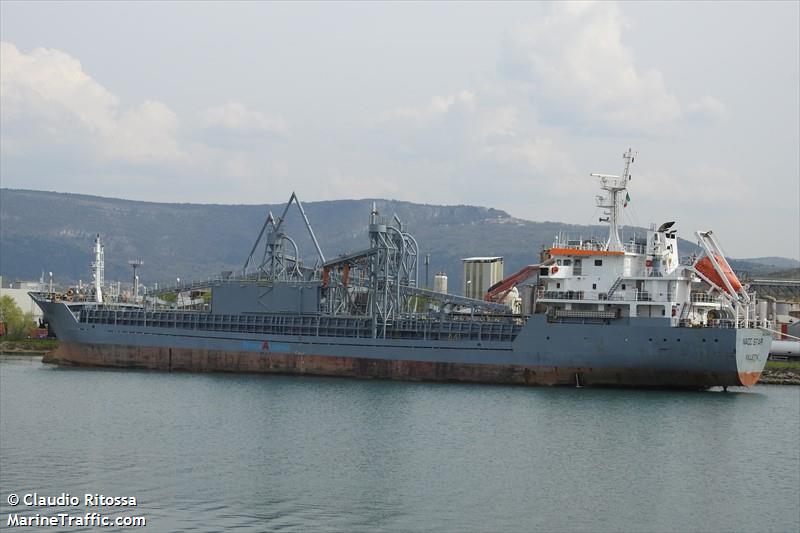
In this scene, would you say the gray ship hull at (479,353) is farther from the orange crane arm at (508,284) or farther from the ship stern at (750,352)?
the orange crane arm at (508,284)

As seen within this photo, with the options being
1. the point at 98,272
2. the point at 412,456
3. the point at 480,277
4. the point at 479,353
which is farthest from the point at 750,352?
the point at 98,272

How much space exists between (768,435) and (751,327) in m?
11.8

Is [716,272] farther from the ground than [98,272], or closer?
closer

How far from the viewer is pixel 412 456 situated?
30594 millimetres

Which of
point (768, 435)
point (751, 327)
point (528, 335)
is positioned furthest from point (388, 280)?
point (768, 435)

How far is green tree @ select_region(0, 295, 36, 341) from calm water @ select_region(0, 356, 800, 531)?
127 ft

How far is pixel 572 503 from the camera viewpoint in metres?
25.5

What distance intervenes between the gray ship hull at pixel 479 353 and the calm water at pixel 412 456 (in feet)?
4.11

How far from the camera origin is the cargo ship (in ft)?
148

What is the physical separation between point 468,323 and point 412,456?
743 inches

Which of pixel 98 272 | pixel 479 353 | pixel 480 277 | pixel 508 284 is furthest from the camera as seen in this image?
pixel 480 277

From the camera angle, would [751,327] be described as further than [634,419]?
Yes

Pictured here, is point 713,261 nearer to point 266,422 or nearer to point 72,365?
point 266,422

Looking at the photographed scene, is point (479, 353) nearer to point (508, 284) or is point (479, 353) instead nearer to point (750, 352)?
point (508, 284)
